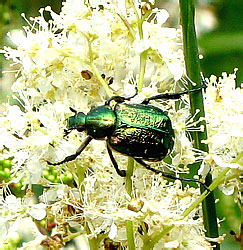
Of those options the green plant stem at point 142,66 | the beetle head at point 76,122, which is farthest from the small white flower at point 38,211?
the green plant stem at point 142,66

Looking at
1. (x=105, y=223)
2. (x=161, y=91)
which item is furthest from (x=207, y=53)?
(x=105, y=223)

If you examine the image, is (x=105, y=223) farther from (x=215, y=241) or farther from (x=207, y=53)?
(x=207, y=53)

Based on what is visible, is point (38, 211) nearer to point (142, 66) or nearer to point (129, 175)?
point (129, 175)

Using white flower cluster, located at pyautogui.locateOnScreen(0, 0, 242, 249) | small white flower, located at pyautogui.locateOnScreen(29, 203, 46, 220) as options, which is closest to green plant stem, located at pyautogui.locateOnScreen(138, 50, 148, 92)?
white flower cluster, located at pyautogui.locateOnScreen(0, 0, 242, 249)

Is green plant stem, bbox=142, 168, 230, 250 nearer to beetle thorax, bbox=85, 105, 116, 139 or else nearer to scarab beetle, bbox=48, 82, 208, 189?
scarab beetle, bbox=48, 82, 208, 189

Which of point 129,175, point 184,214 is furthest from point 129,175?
point 184,214

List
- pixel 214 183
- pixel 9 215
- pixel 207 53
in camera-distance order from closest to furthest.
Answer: pixel 214 183 → pixel 9 215 → pixel 207 53
